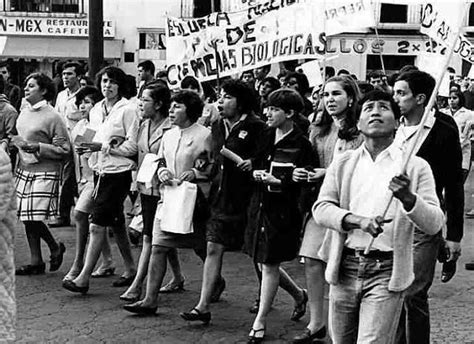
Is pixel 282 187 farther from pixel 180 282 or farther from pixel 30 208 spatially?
pixel 30 208

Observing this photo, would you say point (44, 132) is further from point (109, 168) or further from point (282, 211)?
point (282, 211)

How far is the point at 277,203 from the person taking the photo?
233 inches

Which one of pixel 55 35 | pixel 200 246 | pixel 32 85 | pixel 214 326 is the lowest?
pixel 214 326

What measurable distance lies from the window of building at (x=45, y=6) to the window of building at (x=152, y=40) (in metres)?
2.73

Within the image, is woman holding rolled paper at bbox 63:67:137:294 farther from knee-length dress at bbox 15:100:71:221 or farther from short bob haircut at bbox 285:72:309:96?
short bob haircut at bbox 285:72:309:96

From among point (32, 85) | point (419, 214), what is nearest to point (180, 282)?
point (32, 85)

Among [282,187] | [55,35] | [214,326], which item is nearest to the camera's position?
[282,187]

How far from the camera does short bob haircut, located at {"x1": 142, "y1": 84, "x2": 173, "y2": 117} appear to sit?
22.7ft

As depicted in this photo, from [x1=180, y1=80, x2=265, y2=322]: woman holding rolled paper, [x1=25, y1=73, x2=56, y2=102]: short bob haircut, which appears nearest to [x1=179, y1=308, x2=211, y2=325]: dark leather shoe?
[x1=180, y1=80, x2=265, y2=322]: woman holding rolled paper

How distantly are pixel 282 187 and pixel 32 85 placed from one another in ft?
9.55

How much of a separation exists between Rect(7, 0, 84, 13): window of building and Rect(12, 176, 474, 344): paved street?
25.0m

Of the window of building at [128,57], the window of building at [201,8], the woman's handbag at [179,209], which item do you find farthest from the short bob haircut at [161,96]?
the window of building at [128,57]

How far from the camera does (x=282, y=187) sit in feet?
19.1

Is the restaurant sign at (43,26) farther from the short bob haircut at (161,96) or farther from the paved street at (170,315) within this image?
the short bob haircut at (161,96)
